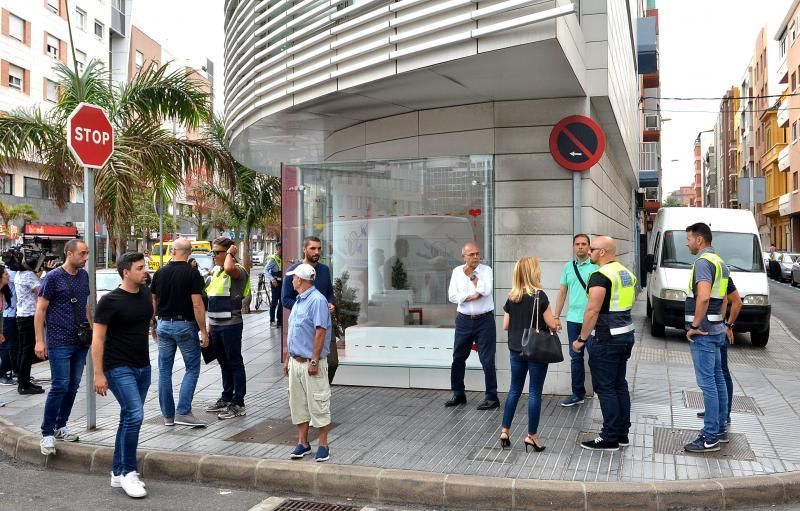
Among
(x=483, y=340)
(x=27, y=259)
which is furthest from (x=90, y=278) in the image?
(x=483, y=340)

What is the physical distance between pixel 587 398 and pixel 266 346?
20.2ft

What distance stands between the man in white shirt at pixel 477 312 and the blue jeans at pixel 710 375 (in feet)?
6.95

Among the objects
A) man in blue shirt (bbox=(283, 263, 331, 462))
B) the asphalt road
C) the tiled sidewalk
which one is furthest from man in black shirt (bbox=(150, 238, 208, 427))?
the asphalt road

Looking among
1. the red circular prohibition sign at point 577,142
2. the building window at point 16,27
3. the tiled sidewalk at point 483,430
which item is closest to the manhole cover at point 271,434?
the tiled sidewalk at point 483,430

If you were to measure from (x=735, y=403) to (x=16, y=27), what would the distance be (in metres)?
44.9

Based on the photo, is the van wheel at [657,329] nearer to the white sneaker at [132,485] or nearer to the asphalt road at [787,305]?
the asphalt road at [787,305]

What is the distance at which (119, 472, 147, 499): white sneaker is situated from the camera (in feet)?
16.5

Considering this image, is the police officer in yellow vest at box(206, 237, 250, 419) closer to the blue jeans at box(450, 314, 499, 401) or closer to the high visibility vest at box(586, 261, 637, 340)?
the blue jeans at box(450, 314, 499, 401)

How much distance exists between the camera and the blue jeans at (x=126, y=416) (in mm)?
5109

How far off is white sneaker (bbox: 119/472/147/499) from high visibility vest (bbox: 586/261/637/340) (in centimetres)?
361

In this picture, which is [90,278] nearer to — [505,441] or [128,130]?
[505,441]

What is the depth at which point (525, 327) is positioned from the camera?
5684mm

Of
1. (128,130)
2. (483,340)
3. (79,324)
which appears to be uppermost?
(128,130)

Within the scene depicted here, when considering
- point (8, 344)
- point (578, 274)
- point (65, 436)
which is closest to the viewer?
point (65, 436)
